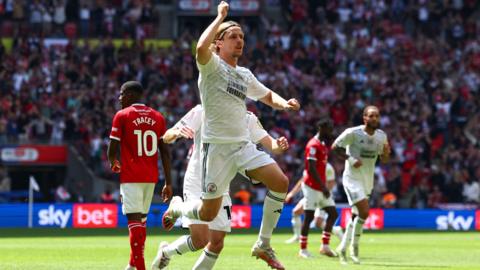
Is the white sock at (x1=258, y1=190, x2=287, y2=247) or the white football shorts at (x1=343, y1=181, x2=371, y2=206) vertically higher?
the white sock at (x1=258, y1=190, x2=287, y2=247)

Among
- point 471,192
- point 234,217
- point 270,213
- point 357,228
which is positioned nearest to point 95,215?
point 234,217

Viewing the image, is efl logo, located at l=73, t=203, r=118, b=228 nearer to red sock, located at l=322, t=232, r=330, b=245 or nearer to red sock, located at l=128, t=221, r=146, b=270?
red sock, located at l=322, t=232, r=330, b=245

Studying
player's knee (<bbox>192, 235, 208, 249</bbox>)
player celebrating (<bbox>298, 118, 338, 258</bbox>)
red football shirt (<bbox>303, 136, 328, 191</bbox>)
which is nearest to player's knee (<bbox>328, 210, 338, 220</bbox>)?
player celebrating (<bbox>298, 118, 338, 258</bbox>)

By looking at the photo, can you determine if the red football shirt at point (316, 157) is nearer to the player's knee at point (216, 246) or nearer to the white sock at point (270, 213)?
the white sock at point (270, 213)

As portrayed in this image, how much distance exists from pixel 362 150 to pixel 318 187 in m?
2.82

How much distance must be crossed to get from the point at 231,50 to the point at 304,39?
34126 mm

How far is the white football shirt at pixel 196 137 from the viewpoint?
14602 mm

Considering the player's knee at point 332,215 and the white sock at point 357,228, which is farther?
the player's knee at point 332,215

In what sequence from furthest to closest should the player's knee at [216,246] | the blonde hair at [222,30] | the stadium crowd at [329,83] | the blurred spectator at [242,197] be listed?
the stadium crowd at [329,83], the blurred spectator at [242,197], the player's knee at [216,246], the blonde hair at [222,30]

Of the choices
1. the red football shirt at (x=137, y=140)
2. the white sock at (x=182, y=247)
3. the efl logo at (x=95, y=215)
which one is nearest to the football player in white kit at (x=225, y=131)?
Answer: the white sock at (x=182, y=247)

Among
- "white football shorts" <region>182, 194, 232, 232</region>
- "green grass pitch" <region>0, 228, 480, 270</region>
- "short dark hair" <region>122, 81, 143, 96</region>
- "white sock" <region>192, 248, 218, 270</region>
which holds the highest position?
"short dark hair" <region>122, 81, 143, 96</region>

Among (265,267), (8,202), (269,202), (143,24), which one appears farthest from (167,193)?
(143,24)

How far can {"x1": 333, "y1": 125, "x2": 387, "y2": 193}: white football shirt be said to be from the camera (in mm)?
20953

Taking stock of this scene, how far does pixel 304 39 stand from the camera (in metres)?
47.1
